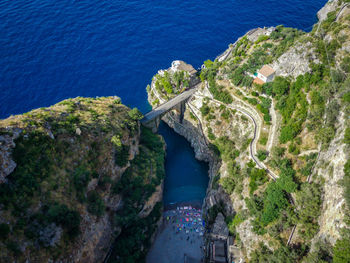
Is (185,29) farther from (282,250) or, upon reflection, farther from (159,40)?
(282,250)

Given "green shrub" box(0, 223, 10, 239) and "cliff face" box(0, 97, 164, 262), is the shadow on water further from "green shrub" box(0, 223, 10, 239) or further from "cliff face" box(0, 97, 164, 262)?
"green shrub" box(0, 223, 10, 239)

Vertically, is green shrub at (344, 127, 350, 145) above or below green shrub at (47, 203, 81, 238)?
above

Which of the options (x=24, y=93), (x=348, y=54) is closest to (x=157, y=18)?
(x=24, y=93)

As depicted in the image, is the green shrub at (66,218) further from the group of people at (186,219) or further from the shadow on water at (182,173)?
the shadow on water at (182,173)

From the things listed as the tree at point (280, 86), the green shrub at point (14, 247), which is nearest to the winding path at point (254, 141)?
the tree at point (280, 86)

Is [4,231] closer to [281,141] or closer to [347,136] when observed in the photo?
[281,141]

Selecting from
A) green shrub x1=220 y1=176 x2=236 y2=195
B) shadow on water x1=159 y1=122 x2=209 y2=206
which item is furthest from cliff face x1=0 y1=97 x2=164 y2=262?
green shrub x1=220 y1=176 x2=236 y2=195
